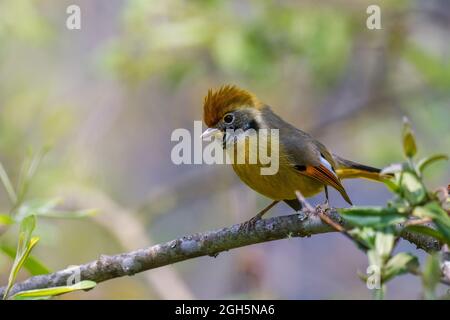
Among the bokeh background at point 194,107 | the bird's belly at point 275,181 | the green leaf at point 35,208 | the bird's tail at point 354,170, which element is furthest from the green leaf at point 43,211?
the bird's tail at point 354,170

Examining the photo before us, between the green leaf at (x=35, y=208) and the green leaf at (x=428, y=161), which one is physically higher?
the green leaf at (x=428, y=161)

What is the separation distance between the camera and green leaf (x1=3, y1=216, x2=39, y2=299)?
2645mm

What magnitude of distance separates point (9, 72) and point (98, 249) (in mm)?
2102

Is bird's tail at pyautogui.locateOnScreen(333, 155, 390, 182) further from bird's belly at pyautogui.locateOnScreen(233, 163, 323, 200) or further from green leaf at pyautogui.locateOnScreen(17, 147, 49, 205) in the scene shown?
green leaf at pyautogui.locateOnScreen(17, 147, 49, 205)

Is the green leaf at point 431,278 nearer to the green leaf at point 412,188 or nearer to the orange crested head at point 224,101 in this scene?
the green leaf at point 412,188

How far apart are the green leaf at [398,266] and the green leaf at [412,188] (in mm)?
156

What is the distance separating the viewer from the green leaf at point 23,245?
2.64 metres

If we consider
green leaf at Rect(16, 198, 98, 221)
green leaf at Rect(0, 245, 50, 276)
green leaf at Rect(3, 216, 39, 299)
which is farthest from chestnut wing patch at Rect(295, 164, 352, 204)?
green leaf at Rect(3, 216, 39, 299)

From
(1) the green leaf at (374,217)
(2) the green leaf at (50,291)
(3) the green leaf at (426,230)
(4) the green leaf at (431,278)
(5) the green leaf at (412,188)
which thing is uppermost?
(5) the green leaf at (412,188)

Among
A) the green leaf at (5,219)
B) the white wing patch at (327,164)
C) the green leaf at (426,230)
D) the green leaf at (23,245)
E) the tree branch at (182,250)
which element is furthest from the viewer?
the white wing patch at (327,164)

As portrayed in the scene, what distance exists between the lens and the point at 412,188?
2088 mm

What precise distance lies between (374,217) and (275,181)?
2.06m

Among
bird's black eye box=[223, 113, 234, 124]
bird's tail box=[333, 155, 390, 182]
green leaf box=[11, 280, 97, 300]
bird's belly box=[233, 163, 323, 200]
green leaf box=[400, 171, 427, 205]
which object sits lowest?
green leaf box=[11, 280, 97, 300]

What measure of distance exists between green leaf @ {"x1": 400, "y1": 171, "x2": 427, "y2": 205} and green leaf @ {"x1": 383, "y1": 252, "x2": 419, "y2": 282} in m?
0.16
